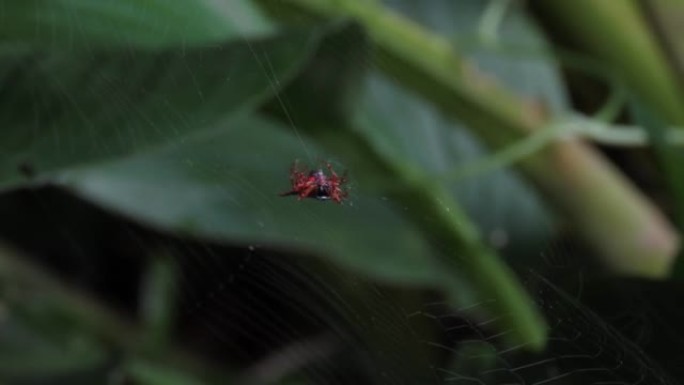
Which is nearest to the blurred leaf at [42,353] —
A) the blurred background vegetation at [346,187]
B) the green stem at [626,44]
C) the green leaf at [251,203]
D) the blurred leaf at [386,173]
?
the blurred background vegetation at [346,187]

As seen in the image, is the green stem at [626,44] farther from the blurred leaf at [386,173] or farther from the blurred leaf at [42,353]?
the blurred leaf at [42,353]

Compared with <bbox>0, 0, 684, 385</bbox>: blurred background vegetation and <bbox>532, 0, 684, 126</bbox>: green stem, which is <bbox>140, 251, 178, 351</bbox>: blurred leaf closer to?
<bbox>0, 0, 684, 385</bbox>: blurred background vegetation

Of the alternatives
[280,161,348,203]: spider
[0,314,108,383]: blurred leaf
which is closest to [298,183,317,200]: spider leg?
[280,161,348,203]: spider

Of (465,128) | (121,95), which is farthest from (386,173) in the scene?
(121,95)

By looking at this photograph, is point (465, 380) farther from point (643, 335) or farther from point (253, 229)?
point (253, 229)

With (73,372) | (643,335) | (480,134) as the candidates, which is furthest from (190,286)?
(643,335)

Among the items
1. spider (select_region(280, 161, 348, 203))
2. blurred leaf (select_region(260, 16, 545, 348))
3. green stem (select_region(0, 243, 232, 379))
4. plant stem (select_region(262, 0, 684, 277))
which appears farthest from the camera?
green stem (select_region(0, 243, 232, 379))

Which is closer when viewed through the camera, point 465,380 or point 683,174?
point 465,380
